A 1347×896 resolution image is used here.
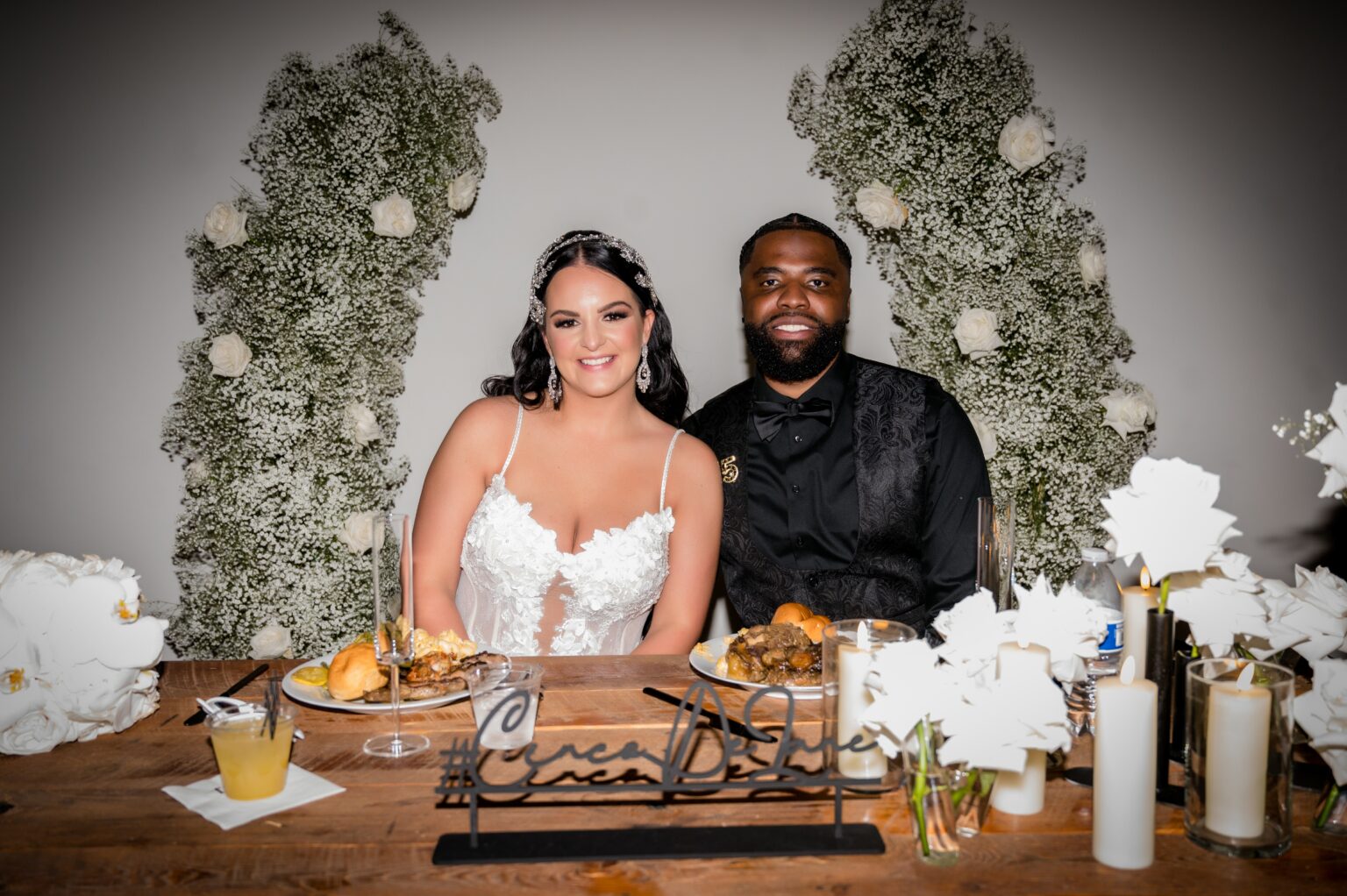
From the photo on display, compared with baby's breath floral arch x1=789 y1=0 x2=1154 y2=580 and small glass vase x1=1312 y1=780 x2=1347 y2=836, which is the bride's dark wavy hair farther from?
small glass vase x1=1312 y1=780 x2=1347 y2=836

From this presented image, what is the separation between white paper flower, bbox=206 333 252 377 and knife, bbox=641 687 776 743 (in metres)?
2.63

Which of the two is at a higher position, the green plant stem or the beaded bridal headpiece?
the beaded bridal headpiece

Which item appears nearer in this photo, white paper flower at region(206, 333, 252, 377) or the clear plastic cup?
the clear plastic cup

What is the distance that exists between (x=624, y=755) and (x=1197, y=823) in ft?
2.75

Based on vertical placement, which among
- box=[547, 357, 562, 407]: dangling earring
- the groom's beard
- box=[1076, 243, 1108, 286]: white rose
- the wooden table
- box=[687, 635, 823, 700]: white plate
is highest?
box=[1076, 243, 1108, 286]: white rose

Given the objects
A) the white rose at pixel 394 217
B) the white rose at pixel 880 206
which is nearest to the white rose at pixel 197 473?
the white rose at pixel 394 217

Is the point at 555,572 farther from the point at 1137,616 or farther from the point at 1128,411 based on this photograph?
the point at 1128,411

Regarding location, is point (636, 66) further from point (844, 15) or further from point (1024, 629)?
point (1024, 629)

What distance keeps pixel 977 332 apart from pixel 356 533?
2598 mm

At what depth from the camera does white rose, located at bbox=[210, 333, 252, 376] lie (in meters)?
3.80

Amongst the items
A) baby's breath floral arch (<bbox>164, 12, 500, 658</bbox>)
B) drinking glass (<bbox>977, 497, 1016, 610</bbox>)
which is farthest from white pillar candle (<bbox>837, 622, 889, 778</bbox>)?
baby's breath floral arch (<bbox>164, 12, 500, 658</bbox>)

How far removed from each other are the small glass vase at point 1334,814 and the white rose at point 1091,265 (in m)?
2.74

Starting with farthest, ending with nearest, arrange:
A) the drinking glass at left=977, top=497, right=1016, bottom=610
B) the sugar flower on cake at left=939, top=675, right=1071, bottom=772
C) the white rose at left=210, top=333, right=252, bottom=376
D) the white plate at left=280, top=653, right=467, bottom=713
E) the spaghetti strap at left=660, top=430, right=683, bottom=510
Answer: the white rose at left=210, top=333, right=252, bottom=376, the spaghetti strap at left=660, top=430, right=683, bottom=510, the white plate at left=280, top=653, right=467, bottom=713, the drinking glass at left=977, top=497, right=1016, bottom=610, the sugar flower on cake at left=939, top=675, right=1071, bottom=772

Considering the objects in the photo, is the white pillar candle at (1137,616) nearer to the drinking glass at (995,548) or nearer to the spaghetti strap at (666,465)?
the drinking glass at (995,548)
